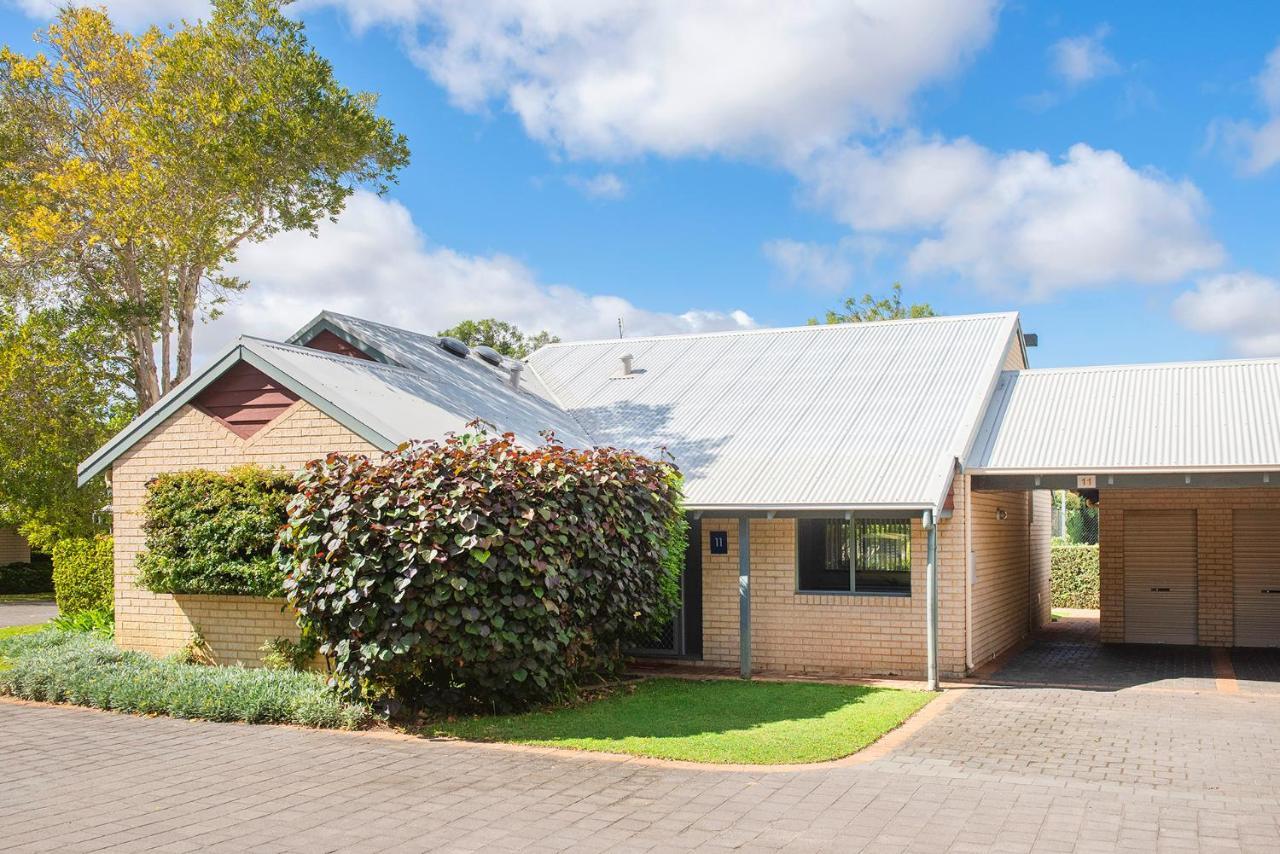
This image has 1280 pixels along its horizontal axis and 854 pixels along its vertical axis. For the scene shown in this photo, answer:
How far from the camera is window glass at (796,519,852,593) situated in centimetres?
1410

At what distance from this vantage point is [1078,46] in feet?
44.0

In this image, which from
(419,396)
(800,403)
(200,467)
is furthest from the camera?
(800,403)

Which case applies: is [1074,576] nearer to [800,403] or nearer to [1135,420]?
[1135,420]

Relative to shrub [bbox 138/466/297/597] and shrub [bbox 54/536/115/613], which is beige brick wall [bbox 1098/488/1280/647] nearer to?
shrub [bbox 138/466/297/597]

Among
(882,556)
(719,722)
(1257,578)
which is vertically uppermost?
(882,556)

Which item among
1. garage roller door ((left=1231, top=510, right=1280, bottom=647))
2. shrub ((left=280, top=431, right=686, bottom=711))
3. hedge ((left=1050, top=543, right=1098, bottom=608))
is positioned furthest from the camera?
hedge ((left=1050, top=543, right=1098, bottom=608))

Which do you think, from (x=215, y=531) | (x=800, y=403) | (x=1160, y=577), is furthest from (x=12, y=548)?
(x=1160, y=577)

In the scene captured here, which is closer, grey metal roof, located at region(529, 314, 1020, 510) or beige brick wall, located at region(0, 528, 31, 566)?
grey metal roof, located at region(529, 314, 1020, 510)

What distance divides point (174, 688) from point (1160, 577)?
14.6m

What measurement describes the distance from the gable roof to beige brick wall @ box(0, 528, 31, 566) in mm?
28309

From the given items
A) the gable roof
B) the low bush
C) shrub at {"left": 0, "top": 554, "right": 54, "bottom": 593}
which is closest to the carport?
the gable roof

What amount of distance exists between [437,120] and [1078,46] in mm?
10402

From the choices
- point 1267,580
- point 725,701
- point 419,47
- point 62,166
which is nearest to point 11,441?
point 62,166

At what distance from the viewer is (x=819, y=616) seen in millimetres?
13953
